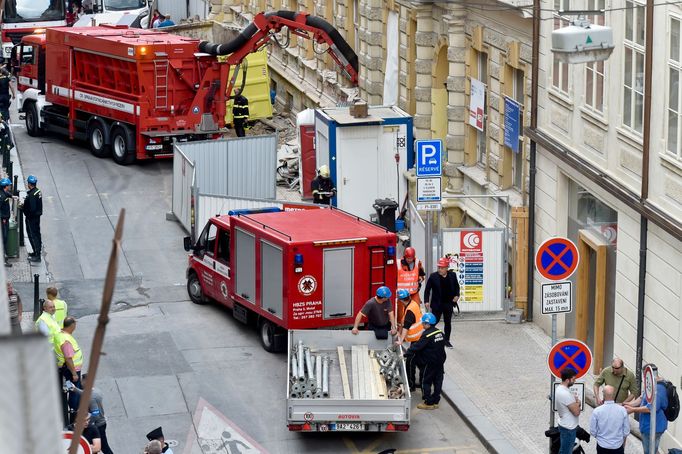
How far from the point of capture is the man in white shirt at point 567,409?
525 inches

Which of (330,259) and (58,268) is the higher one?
(330,259)

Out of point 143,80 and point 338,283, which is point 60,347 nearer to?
point 338,283

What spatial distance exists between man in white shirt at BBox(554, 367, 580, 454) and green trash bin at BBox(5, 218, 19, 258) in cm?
1343

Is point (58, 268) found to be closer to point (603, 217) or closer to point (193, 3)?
point (603, 217)

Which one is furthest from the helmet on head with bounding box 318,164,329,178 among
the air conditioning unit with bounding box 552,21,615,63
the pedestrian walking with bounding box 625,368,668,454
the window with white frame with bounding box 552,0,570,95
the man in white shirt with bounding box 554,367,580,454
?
the air conditioning unit with bounding box 552,21,615,63

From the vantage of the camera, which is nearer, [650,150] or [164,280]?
[650,150]

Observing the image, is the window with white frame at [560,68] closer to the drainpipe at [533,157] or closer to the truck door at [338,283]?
the drainpipe at [533,157]

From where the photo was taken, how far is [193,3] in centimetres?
5591

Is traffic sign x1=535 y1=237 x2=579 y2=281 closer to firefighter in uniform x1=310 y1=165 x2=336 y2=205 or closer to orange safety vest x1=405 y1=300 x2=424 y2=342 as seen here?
orange safety vest x1=405 y1=300 x2=424 y2=342

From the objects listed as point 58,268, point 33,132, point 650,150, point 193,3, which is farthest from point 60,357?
point 193,3

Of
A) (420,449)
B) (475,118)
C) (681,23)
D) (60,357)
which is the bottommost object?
(420,449)

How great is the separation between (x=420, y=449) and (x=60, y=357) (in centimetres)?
442

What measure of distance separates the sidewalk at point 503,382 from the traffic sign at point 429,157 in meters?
2.58

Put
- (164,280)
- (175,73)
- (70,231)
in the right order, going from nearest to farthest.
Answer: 1. (164,280)
2. (70,231)
3. (175,73)
